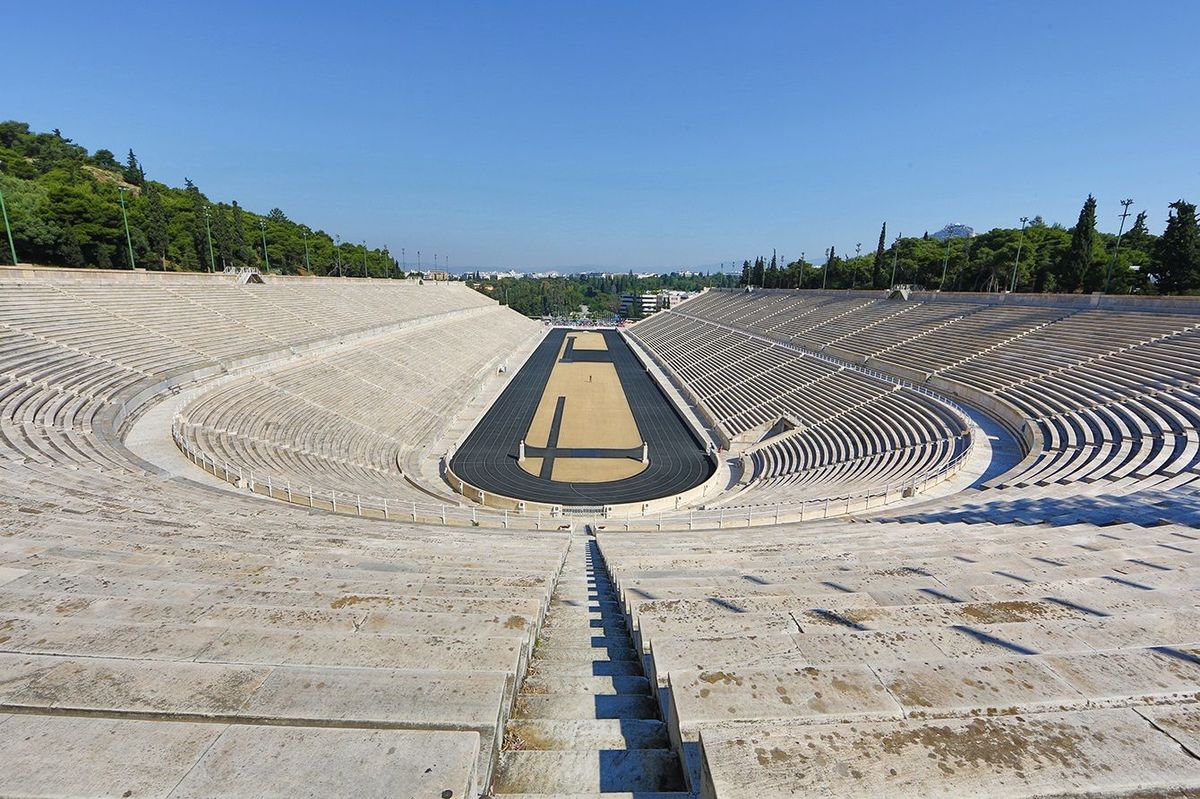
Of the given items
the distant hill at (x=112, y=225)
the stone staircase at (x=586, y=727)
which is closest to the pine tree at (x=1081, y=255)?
the stone staircase at (x=586, y=727)

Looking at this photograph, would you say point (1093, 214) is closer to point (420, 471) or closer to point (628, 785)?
point (420, 471)

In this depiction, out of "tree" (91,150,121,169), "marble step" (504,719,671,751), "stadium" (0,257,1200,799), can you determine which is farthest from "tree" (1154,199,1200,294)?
"tree" (91,150,121,169)

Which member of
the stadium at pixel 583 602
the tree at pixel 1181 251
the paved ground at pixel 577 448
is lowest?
the paved ground at pixel 577 448

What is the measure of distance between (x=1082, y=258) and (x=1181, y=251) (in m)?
6.76

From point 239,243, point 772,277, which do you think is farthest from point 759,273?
point 239,243

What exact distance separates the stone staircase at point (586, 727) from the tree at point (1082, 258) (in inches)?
2145

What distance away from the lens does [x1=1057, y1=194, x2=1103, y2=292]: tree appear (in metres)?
40.3

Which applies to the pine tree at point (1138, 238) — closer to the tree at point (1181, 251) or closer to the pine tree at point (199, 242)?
the tree at point (1181, 251)

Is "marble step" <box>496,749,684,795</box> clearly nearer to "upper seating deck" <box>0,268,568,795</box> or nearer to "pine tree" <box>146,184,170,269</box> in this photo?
"upper seating deck" <box>0,268,568,795</box>

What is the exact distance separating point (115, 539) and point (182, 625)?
3.78 metres

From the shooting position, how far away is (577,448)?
27656 millimetres

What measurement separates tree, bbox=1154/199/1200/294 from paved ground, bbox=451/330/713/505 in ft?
122

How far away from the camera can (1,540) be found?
225 inches

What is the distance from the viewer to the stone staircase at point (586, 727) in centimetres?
266
